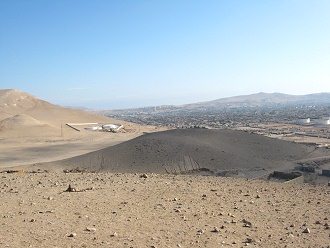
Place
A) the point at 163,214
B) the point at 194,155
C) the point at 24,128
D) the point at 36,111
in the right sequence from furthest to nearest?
1. the point at 36,111
2. the point at 24,128
3. the point at 194,155
4. the point at 163,214

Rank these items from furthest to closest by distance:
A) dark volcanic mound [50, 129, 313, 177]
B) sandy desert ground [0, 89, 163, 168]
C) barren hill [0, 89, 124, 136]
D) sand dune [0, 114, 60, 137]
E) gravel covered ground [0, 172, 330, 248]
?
barren hill [0, 89, 124, 136] → sand dune [0, 114, 60, 137] → sandy desert ground [0, 89, 163, 168] → dark volcanic mound [50, 129, 313, 177] → gravel covered ground [0, 172, 330, 248]

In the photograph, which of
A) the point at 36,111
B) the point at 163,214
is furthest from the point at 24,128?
the point at 163,214

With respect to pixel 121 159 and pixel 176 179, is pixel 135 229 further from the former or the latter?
pixel 121 159

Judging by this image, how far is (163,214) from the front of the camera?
10.5 m

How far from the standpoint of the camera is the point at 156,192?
1320 centimetres

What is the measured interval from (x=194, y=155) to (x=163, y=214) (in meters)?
Result: 19.3

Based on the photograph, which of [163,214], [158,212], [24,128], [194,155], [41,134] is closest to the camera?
[163,214]

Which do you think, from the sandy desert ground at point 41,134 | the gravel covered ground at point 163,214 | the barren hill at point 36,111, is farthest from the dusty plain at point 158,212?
the barren hill at point 36,111

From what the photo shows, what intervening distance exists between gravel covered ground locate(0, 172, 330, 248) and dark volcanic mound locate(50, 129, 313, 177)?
40.7 ft

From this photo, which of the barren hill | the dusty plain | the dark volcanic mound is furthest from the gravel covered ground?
the barren hill

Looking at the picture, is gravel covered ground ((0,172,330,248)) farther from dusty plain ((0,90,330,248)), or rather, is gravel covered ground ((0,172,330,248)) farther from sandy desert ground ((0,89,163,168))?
sandy desert ground ((0,89,163,168))

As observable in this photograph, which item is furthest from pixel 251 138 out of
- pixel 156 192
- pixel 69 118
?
pixel 69 118

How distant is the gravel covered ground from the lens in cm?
858

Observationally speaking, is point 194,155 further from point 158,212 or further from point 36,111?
point 36,111
